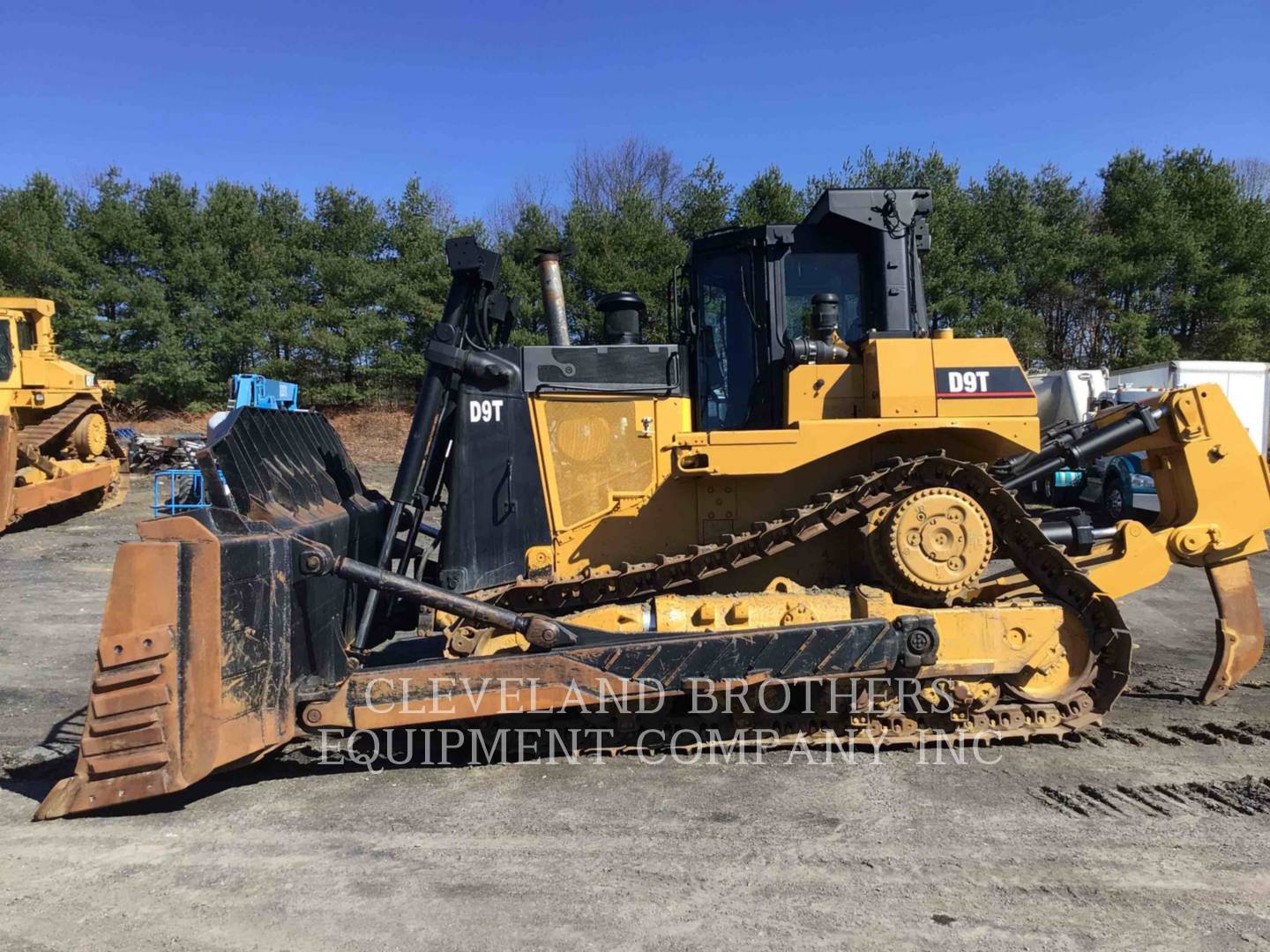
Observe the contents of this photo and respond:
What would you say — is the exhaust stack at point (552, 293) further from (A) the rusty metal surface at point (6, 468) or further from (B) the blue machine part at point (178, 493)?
(A) the rusty metal surface at point (6, 468)

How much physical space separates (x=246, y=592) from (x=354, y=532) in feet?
4.89

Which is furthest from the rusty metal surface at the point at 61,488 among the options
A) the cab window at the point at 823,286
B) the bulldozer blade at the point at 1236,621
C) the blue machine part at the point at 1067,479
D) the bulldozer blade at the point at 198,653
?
the blue machine part at the point at 1067,479

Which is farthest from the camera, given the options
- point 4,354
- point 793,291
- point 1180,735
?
point 4,354

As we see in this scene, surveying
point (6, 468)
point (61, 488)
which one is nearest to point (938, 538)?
point (6, 468)

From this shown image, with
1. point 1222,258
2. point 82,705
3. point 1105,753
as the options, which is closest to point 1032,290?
point 1222,258

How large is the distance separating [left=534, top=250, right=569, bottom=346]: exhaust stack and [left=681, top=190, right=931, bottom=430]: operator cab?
3.21 feet

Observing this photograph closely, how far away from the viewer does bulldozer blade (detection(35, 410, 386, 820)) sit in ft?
11.8

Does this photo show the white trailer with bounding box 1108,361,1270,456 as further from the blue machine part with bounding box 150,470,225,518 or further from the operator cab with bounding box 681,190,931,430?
the blue machine part with bounding box 150,470,225,518

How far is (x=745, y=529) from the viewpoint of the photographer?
4.96 m

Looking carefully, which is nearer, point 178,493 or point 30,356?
point 30,356

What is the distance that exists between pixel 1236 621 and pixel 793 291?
357cm

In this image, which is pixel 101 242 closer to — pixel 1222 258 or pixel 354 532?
pixel 354 532

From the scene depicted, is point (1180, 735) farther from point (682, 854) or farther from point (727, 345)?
point (727, 345)

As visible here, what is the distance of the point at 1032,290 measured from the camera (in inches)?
1024
